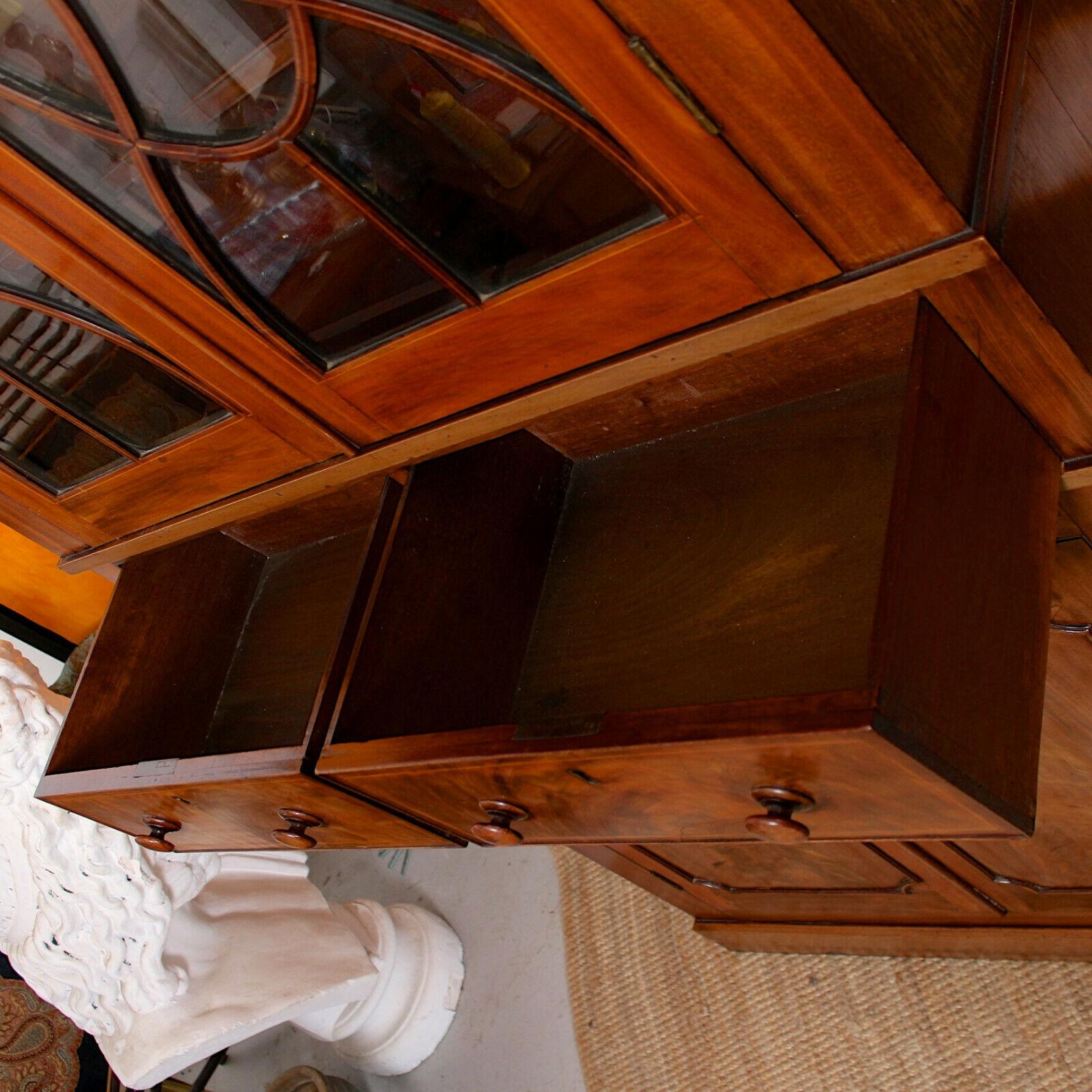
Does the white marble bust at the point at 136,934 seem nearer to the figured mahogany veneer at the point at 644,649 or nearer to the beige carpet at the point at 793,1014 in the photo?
the figured mahogany veneer at the point at 644,649

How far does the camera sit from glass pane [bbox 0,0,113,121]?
26.9 inches

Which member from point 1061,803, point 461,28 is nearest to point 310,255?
point 461,28

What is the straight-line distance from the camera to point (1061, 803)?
1046 millimetres

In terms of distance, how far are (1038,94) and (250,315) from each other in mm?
545

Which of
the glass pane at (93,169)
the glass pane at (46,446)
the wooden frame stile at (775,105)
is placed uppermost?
the glass pane at (93,169)

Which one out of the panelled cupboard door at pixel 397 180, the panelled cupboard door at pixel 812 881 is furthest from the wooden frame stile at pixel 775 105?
the panelled cupboard door at pixel 812 881

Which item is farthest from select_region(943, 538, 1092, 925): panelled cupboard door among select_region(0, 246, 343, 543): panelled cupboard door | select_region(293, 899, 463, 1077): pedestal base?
select_region(293, 899, 463, 1077): pedestal base

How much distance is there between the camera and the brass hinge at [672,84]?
56cm

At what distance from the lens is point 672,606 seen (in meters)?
0.93

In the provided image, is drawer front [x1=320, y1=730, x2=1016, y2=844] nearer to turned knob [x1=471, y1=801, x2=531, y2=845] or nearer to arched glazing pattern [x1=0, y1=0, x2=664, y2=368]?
turned knob [x1=471, y1=801, x2=531, y2=845]

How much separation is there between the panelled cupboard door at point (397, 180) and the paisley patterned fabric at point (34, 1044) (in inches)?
83.7

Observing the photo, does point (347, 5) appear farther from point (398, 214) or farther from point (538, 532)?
point (538, 532)

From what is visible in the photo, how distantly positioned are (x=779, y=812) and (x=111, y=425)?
71 cm

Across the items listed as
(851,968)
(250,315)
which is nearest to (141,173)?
(250,315)
